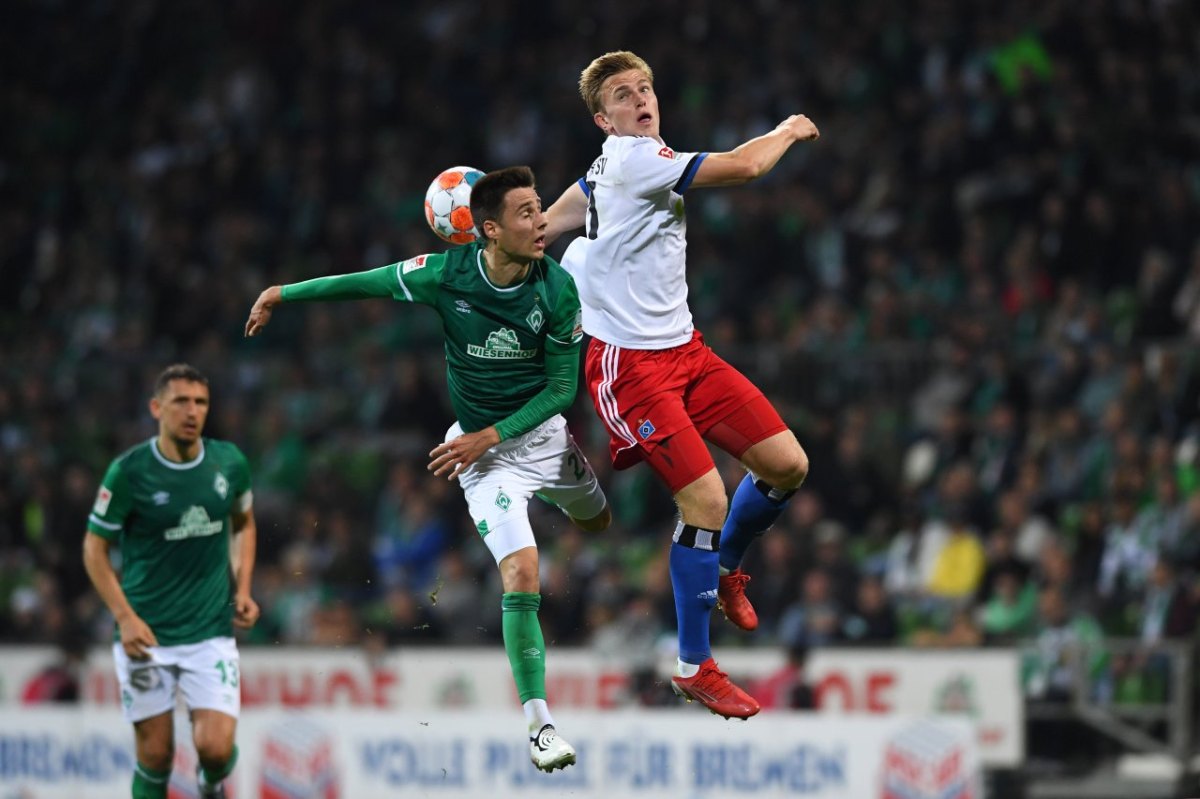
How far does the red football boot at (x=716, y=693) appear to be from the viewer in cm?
866

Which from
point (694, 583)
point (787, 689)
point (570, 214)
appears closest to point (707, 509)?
point (694, 583)

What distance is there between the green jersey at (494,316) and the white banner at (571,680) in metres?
6.01

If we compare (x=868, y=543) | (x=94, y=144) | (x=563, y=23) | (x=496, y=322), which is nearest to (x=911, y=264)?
(x=868, y=543)

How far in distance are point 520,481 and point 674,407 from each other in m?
0.85

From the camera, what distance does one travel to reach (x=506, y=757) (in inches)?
554

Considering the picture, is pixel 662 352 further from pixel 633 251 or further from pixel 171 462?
pixel 171 462

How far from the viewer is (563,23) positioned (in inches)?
838

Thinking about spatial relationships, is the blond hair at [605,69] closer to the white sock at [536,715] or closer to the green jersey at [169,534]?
the white sock at [536,715]

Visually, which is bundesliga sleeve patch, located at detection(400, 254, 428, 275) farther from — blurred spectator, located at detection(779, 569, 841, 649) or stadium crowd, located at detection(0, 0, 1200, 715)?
blurred spectator, located at detection(779, 569, 841, 649)

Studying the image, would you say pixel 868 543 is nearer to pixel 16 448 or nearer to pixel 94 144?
pixel 16 448

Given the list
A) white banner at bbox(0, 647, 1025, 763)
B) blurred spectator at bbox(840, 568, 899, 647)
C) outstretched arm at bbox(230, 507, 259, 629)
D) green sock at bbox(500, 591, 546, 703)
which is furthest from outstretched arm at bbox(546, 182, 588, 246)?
blurred spectator at bbox(840, 568, 899, 647)

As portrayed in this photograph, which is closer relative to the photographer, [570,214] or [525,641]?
[525,641]

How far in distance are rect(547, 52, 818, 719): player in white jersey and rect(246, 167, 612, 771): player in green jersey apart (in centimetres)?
21

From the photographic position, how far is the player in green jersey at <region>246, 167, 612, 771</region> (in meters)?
8.48
